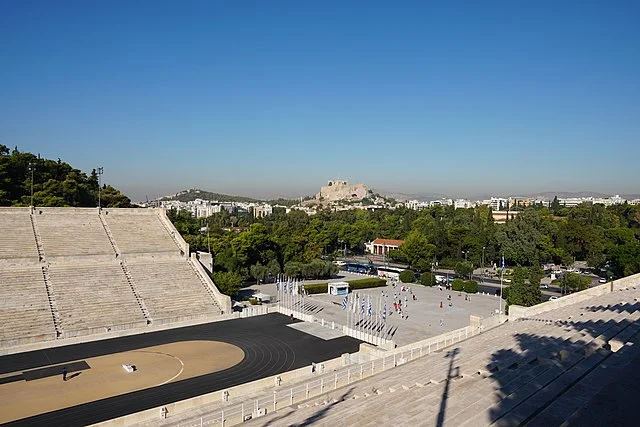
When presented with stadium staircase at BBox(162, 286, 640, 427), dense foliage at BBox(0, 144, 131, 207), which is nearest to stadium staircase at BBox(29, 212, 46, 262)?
dense foliage at BBox(0, 144, 131, 207)

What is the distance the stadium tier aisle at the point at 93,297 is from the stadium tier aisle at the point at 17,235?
2372mm

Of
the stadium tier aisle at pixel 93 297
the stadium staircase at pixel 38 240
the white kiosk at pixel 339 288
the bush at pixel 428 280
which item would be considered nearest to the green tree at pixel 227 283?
the stadium tier aisle at pixel 93 297

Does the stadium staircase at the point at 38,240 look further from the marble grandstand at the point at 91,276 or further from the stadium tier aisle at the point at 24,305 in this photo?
the stadium tier aisle at the point at 24,305

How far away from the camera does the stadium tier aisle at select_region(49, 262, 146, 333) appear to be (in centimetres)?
2725

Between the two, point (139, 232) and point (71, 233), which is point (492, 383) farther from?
point (71, 233)

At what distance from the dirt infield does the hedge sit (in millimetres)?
16336

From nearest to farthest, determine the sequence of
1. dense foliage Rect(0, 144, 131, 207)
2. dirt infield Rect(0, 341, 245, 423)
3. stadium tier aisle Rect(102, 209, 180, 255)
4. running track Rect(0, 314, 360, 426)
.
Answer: running track Rect(0, 314, 360, 426), dirt infield Rect(0, 341, 245, 423), stadium tier aisle Rect(102, 209, 180, 255), dense foliage Rect(0, 144, 131, 207)

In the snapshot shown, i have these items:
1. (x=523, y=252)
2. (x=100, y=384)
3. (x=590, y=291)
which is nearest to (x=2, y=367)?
(x=100, y=384)

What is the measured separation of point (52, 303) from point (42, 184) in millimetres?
25348

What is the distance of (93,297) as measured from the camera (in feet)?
96.8

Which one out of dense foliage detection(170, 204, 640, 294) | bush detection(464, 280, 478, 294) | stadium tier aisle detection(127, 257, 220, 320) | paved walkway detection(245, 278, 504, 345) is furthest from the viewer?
dense foliage detection(170, 204, 640, 294)

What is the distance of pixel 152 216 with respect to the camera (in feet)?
141

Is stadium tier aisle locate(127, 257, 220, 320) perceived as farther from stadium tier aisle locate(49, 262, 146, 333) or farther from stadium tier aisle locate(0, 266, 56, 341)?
stadium tier aisle locate(0, 266, 56, 341)

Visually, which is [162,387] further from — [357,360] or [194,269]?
[194,269]
